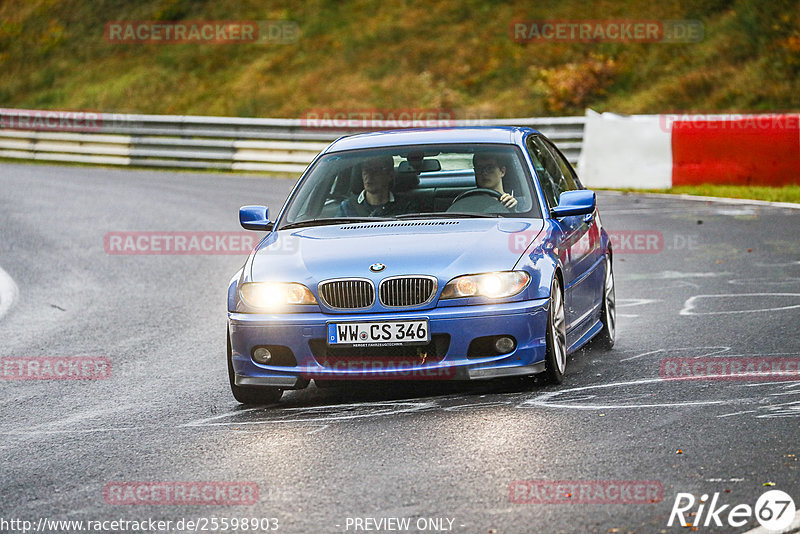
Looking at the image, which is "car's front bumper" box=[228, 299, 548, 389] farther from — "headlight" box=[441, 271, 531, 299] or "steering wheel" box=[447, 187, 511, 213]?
"steering wheel" box=[447, 187, 511, 213]

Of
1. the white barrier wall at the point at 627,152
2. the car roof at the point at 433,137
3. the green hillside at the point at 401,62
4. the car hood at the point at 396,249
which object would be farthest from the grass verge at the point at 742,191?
the car hood at the point at 396,249

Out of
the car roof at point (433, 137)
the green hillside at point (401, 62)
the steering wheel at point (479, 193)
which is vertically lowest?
the steering wheel at point (479, 193)

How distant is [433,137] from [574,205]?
118 centimetres

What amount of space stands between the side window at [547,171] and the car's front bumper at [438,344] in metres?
1.45

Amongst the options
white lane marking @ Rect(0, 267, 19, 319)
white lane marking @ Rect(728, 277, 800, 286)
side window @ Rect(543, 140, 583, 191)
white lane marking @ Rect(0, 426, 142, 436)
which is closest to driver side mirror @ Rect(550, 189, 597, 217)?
side window @ Rect(543, 140, 583, 191)

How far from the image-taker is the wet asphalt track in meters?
5.44

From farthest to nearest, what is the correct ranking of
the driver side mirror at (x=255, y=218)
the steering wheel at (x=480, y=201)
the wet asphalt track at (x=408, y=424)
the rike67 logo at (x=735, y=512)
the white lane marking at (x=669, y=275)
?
1. the white lane marking at (x=669, y=275)
2. the driver side mirror at (x=255, y=218)
3. the steering wheel at (x=480, y=201)
4. the wet asphalt track at (x=408, y=424)
5. the rike67 logo at (x=735, y=512)

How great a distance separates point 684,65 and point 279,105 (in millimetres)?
11577

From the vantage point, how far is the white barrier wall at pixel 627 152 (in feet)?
71.2

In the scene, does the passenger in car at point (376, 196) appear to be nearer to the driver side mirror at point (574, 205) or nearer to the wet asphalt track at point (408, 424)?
the driver side mirror at point (574, 205)

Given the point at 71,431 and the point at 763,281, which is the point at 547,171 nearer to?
the point at 71,431

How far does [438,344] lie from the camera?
7.26 metres

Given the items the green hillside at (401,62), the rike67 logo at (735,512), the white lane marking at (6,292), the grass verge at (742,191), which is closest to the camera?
the rike67 logo at (735,512)

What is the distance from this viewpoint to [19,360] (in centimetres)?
987
